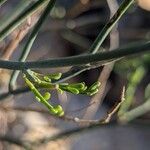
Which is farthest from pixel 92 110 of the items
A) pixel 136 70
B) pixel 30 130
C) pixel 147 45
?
pixel 147 45

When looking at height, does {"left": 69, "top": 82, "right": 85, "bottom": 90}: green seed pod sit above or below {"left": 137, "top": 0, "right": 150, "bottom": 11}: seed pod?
above

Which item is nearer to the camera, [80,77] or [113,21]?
[113,21]

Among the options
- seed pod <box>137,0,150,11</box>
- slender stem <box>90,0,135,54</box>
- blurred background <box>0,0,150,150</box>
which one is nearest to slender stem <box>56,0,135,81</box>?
slender stem <box>90,0,135,54</box>

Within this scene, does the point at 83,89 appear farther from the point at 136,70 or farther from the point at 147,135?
the point at 147,135

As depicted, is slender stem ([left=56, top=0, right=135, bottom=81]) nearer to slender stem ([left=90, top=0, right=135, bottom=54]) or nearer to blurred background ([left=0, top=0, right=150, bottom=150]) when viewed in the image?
slender stem ([left=90, top=0, right=135, bottom=54])

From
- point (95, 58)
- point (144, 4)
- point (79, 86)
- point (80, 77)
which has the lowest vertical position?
point (80, 77)

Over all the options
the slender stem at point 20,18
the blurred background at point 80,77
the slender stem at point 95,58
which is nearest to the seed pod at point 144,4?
the blurred background at point 80,77

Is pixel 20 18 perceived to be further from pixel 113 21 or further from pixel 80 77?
pixel 80 77

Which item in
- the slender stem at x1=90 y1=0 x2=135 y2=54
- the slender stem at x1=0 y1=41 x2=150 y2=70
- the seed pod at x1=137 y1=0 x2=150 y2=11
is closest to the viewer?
the slender stem at x1=0 y1=41 x2=150 y2=70

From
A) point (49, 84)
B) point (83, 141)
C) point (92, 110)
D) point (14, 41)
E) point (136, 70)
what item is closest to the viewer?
point (49, 84)

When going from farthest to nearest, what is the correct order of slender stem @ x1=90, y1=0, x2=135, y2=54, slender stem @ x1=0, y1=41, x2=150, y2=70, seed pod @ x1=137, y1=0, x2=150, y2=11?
1. seed pod @ x1=137, y1=0, x2=150, y2=11
2. slender stem @ x1=90, y1=0, x2=135, y2=54
3. slender stem @ x1=0, y1=41, x2=150, y2=70

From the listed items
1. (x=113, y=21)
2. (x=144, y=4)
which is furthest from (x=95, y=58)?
(x=144, y=4)
